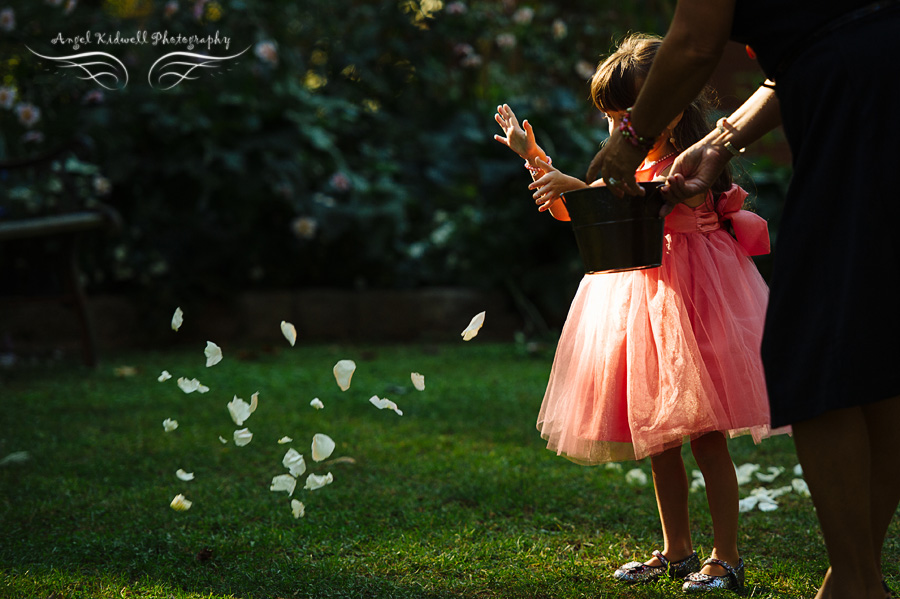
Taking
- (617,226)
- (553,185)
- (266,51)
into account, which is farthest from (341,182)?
(617,226)

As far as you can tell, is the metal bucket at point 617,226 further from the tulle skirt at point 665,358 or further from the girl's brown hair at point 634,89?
the girl's brown hair at point 634,89

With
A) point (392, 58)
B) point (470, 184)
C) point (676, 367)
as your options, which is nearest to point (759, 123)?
point (676, 367)

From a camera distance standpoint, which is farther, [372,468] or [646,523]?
[372,468]

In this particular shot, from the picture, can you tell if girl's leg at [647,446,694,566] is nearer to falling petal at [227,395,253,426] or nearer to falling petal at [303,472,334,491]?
falling petal at [303,472,334,491]

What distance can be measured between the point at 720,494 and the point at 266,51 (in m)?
4.92

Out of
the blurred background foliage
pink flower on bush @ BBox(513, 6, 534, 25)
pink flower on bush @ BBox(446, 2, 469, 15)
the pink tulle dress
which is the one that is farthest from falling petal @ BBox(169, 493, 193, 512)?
pink flower on bush @ BBox(513, 6, 534, 25)

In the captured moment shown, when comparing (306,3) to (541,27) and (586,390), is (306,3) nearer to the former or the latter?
(541,27)

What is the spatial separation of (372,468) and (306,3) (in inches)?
187

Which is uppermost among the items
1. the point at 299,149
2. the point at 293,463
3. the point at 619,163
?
the point at 619,163

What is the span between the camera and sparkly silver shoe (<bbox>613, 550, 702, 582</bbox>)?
2066 millimetres

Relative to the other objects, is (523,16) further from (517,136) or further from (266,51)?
(517,136)

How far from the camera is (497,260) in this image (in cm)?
636

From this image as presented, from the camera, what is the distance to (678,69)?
4.78ft

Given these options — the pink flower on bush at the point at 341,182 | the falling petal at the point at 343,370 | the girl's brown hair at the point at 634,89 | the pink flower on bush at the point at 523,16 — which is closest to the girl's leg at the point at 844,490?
the girl's brown hair at the point at 634,89
